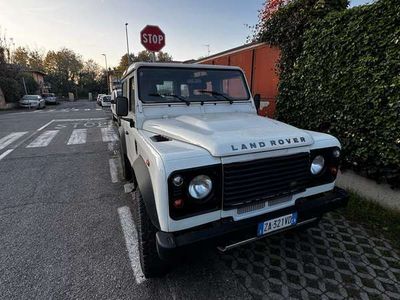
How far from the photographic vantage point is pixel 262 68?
258 inches

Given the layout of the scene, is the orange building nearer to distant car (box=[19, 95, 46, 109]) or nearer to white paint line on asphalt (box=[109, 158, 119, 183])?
white paint line on asphalt (box=[109, 158, 119, 183])

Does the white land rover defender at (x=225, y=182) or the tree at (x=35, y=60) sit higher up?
the tree at (x=35, y=60)

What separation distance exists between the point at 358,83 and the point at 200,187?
3.20m

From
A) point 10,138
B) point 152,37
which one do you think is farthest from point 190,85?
point 10,138

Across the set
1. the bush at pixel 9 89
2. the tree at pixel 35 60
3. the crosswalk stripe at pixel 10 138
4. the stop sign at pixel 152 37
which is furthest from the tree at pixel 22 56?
the stop sign at pixel 152 37

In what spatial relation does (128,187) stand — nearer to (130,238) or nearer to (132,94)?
(130,238)

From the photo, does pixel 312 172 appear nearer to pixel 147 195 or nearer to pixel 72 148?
pixel 147 195

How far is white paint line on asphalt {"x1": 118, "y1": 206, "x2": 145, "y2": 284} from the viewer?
246 centimetres

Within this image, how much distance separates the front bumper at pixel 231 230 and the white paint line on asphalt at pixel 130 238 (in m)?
0.89

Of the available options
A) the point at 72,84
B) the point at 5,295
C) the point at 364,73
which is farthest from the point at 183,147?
the point at 72,84

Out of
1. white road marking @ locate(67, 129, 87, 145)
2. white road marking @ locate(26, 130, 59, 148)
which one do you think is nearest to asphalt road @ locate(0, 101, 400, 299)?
white road marking @ locate(26, 130, 59, 148)

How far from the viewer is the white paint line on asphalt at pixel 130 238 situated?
96.8 inches

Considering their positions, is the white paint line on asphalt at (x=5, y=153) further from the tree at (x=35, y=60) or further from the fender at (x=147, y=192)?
the tree at (x=35, y=60)

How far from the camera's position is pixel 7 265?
2.55 m
